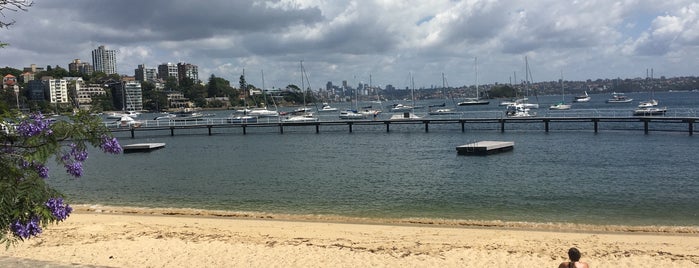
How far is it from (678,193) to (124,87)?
185417mm

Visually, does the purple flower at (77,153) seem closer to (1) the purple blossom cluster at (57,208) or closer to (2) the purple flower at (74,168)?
(2) the purple flower at (74,168)

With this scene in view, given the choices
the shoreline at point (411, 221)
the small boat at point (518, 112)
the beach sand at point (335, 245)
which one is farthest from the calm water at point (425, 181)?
the small boat at point (518, 112)

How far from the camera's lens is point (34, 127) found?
545 centimetres

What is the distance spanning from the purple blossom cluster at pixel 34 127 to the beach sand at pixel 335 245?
18.5ft

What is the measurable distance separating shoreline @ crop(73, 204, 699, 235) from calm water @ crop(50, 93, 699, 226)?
48.7 inches

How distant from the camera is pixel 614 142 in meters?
49.6

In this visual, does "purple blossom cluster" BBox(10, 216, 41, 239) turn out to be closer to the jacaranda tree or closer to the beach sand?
the jacaranda tree

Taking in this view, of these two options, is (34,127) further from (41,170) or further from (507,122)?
(507,122)

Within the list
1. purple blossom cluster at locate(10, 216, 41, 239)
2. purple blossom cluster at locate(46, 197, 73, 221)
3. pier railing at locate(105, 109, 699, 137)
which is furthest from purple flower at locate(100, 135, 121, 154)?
pier railing at locate(105, 109, 699, 137)

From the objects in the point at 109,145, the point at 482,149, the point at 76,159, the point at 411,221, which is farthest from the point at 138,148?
the point at 109,145

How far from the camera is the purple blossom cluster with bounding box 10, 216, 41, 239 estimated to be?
521 centimetres

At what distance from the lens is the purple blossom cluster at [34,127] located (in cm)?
546

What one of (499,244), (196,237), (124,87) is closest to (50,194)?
(196,237)

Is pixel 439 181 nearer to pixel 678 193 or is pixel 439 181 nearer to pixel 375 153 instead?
pixel 678 193
